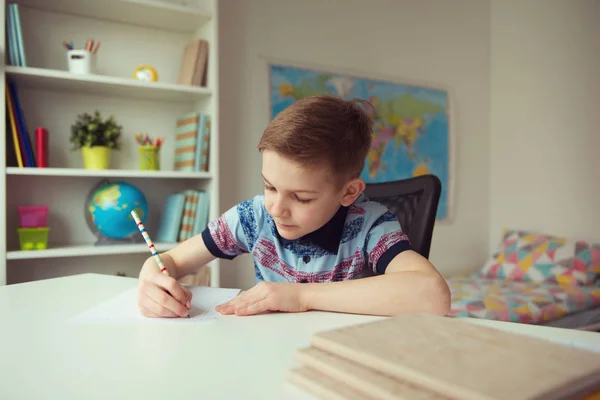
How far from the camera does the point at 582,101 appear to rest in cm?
325

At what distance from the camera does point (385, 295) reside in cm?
90

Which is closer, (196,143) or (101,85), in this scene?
(101,85)

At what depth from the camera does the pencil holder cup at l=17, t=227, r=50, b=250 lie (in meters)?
2.04

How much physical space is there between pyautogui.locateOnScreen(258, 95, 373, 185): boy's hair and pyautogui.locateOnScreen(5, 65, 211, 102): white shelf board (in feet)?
4.40

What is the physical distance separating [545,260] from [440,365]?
2938 mm

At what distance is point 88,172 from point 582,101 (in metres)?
3.04

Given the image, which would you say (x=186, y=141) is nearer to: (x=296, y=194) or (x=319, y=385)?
(x=296, y=194)

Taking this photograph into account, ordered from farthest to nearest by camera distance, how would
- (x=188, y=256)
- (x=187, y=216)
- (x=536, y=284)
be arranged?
(x=536, y=284)
(x=187, y=216)
(x=188, y=256)

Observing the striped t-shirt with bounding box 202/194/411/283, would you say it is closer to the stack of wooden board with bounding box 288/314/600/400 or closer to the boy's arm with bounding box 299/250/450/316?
the boy's arm with bounding box 299/250/450/316

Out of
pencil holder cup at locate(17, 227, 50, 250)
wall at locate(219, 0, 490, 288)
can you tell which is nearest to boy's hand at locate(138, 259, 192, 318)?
pencil holder cup at locate(17, 227, 50, 250)

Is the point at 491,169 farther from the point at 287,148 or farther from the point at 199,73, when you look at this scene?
the point at 287,148

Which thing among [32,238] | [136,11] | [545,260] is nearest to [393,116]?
[545,260]

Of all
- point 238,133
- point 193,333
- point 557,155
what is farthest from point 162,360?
point 557,155

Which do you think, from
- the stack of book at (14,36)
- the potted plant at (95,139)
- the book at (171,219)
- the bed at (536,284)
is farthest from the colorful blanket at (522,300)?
the stack of book at (14,36)
